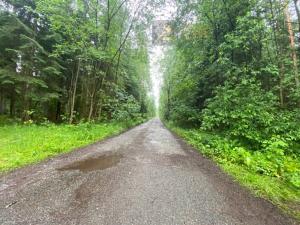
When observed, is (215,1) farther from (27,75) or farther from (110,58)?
(27,75)

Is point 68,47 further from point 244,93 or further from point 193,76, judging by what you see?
point 244,93

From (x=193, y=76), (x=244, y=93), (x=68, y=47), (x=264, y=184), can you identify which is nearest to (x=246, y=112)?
(x=244, y=93)

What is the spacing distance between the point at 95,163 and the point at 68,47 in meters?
9.94

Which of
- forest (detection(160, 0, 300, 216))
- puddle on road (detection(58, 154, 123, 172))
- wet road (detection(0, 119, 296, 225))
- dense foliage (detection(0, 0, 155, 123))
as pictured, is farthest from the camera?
dense foliage (detection(0, 0, 155, 123))

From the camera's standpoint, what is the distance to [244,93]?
819 cm

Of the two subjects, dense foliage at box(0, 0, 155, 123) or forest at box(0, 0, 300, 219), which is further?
dense foliage at box(0, 0, 155, 123)

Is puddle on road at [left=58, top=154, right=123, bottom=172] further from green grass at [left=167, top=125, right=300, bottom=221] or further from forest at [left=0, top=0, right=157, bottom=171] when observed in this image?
green grass at [left=167, top=125, right=300, bottom=221]

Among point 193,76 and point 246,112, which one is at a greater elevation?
point 193,76

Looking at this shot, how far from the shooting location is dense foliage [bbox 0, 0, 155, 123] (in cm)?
1149

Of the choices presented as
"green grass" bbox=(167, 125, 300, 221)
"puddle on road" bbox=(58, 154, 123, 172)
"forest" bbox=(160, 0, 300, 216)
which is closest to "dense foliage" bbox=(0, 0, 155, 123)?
"forest" bbox=(160, 0, 300, 216)

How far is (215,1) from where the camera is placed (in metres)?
11.1

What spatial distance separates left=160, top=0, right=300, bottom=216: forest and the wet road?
83cm

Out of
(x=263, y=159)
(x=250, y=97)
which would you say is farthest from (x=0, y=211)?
(x=250, y=97)

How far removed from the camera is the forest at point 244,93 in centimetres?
502
